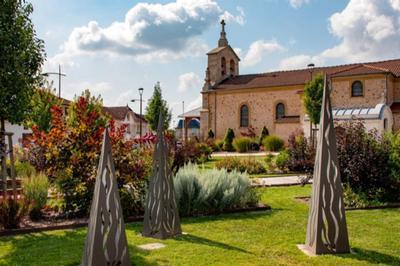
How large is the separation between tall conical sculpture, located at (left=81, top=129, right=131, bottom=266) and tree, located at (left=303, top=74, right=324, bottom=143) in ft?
91.7

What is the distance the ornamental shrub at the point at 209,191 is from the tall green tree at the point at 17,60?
340 centimetres

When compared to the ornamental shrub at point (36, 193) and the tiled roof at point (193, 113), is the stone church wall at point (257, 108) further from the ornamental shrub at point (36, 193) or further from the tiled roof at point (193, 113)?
the ornamental shrub at point (36, 193)

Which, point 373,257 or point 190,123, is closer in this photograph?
point 373,257

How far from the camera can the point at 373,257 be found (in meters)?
5.15

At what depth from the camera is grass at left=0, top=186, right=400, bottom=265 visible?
5.00 meters

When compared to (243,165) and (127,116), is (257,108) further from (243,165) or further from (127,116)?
(243,165)

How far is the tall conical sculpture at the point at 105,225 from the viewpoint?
13.6 feet

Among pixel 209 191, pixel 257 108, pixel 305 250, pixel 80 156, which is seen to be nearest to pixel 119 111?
pixel 257 108

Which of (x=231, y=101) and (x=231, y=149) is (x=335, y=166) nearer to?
(x=231, y=149)

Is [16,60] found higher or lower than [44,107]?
lower

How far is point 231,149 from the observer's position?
1433 inches

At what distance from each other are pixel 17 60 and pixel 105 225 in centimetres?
397

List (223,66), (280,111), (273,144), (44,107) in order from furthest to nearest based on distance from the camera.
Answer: (223,66), (280,111), (273,144), (44,107)

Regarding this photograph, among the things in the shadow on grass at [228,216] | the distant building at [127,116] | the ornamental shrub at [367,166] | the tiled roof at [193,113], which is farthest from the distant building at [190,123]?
the shadow on grass at [228,216]
